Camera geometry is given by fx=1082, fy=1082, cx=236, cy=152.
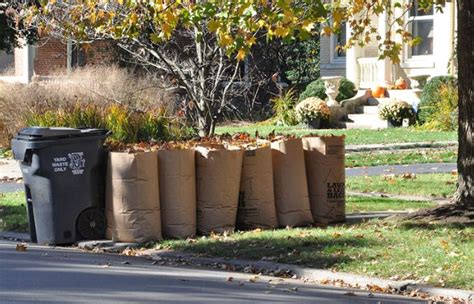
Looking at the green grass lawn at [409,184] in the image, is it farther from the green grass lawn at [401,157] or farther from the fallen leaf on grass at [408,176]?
Answer: the green grass lawn at [401,157]

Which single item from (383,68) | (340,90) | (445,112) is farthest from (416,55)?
(445,112)

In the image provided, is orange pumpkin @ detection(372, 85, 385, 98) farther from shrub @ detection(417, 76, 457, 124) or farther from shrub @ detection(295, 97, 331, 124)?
shrub @ detection(417, 76, 457, 124)

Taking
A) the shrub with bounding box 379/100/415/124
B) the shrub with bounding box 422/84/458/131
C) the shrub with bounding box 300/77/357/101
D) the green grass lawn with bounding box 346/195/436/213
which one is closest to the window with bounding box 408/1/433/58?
the shrub with bounding box 300/77/357/101

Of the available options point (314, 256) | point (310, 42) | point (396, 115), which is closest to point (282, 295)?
point (314, 256)

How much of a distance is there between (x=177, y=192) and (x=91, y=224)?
112 cm

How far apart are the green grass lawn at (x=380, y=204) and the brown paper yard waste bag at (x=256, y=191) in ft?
6.38

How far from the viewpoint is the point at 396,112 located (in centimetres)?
2972

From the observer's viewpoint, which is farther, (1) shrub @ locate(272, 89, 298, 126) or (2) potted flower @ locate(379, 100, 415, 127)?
(1) shrub @ locate(272, 89, 298, 126)

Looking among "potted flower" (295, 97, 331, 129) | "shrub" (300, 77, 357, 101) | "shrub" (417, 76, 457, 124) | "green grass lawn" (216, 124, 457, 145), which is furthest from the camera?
"shrub" (300, 77, 357, 101)

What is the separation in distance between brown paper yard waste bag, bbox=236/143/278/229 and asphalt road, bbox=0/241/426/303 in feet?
6.16

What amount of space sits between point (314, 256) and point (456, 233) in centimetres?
171

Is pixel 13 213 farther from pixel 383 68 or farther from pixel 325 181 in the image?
pixel 383 68

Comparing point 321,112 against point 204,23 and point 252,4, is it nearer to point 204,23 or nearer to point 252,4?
point 204,23

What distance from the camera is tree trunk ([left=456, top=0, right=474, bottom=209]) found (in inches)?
484
